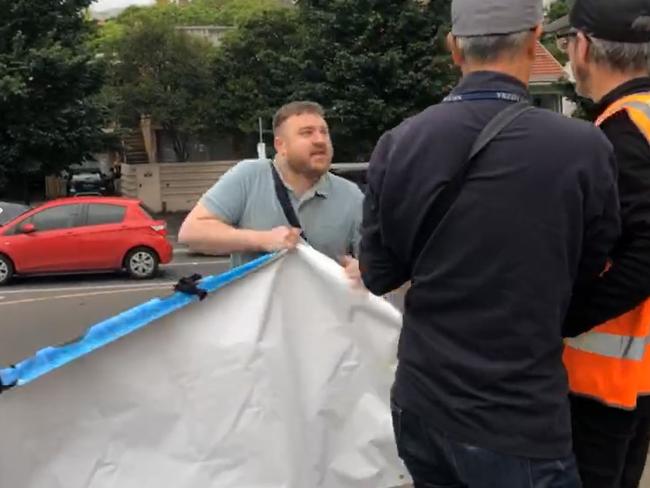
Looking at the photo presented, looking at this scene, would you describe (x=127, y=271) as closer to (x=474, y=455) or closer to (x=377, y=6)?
(x=377, y=6)

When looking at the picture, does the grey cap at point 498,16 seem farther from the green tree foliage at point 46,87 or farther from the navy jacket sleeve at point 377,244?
the green tree foliage at point 46,87

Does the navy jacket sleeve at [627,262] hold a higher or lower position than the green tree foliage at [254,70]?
lower

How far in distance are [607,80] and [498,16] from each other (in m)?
0.51

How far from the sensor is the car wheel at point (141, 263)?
16797 mm

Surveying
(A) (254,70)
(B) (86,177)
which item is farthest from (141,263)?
(B) (86,177)

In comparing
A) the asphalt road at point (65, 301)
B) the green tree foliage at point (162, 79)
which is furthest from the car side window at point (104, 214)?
the green tree foliage at point (162, 79)

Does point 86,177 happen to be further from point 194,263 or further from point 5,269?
point 5,269

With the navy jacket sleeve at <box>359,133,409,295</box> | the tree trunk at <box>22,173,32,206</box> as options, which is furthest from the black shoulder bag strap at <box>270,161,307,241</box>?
the tree trunk at <box>22,173,32,206</box>

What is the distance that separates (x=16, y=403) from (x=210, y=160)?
95.0 feet

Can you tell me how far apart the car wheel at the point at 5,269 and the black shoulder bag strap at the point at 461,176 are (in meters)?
15.7

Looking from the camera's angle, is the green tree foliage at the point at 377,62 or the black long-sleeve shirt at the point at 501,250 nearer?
the black long-sleeve shirt at the point at 501,250

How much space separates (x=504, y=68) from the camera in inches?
75.6

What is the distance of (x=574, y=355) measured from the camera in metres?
2.18

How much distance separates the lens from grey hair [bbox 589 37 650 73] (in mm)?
2176
